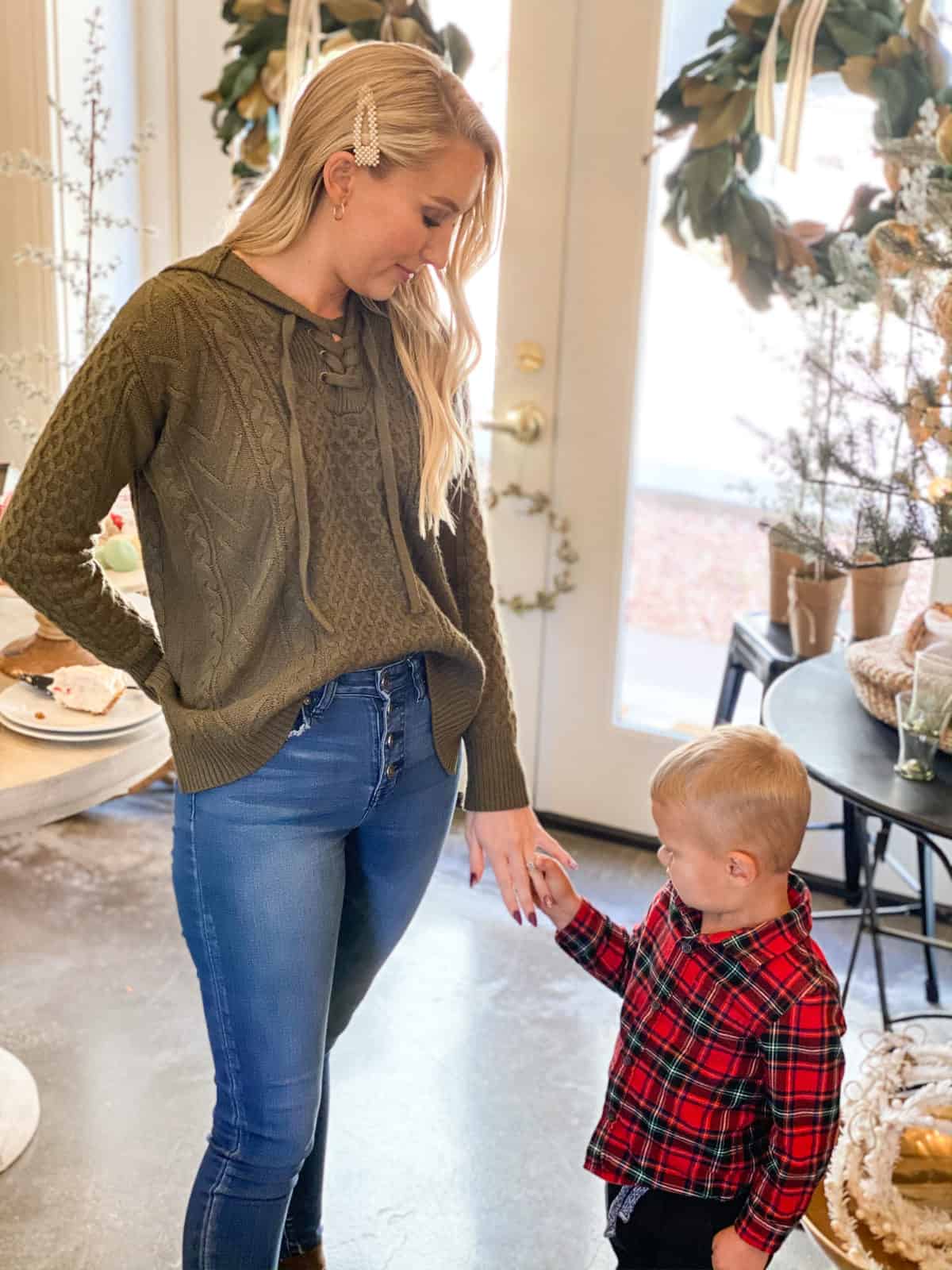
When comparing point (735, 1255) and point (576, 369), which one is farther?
point (576, 369)

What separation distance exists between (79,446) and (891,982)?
199 centimetres

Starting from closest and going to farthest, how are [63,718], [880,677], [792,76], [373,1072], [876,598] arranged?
1. [63,718]
2. [880,677]
3. [373,1072]
4. [792,76]
5. [876,598]

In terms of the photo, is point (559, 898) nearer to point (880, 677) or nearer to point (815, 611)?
point (880, 677)

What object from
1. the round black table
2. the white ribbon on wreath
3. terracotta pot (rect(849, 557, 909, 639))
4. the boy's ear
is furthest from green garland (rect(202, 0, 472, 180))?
the boy's ear

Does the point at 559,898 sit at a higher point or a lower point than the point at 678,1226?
higher

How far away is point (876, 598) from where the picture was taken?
8.68 ft

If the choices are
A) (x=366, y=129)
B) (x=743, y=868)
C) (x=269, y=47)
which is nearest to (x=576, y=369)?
(x=269, y=47)

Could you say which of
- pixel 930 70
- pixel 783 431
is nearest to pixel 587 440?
pixel 783 431

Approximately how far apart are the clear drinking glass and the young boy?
1.94 ft

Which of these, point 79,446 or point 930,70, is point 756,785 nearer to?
point 79,446

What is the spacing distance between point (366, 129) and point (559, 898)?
0.78m

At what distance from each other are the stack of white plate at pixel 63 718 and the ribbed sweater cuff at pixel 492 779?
450mm

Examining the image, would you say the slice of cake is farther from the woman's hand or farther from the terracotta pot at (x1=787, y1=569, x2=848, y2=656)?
the terracotta pot at (x1=787, y1=569, x2=848, y2=656)

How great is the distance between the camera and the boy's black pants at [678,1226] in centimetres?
137
